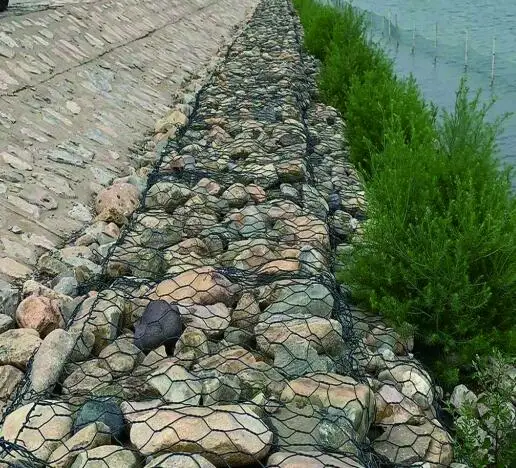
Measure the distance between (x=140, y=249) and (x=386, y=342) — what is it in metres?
1.63

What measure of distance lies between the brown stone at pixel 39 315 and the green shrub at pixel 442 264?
5.24ft

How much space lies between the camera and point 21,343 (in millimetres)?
3324

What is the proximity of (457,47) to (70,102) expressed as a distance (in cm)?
830

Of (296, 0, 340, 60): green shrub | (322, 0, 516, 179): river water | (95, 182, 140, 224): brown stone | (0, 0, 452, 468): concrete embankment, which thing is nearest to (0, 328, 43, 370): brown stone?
(0, 0, 452, 468): concrete embankment

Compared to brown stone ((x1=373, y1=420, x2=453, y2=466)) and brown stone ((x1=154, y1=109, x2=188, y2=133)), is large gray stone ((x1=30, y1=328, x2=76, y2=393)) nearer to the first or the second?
brown stone ((x1=373, y1=420, x2=453, y2=466))

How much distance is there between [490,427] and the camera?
314 cm

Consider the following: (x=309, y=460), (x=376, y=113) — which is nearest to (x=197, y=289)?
(x=309, y=460)

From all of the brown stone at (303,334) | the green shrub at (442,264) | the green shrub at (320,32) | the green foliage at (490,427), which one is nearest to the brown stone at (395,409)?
the green foliage at (490,427)

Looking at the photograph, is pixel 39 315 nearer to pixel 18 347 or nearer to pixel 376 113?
pixel 18 347

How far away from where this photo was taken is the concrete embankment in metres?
2.55

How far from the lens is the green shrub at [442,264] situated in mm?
3533

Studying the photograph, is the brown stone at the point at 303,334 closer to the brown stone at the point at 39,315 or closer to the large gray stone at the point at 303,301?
the large gray stone at the point at 303,301

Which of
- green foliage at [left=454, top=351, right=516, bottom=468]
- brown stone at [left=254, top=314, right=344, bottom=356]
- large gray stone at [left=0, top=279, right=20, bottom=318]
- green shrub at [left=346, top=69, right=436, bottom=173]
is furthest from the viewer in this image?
green shrub at [left=346, top=69, right=436, bottom=173]

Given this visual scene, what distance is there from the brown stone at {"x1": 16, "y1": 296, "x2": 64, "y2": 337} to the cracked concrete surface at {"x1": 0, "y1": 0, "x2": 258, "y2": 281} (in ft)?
2.08
